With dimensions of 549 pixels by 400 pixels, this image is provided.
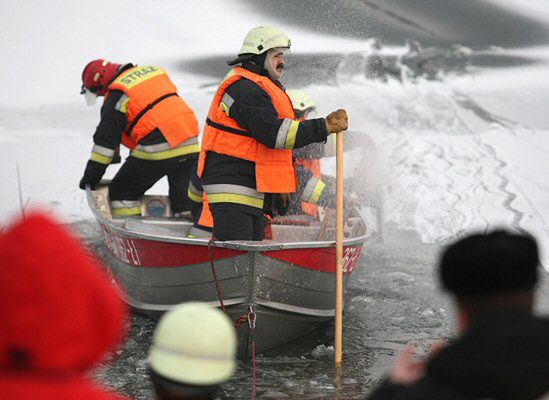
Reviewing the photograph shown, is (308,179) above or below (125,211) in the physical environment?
above

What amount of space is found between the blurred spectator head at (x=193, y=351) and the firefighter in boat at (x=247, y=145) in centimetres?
368

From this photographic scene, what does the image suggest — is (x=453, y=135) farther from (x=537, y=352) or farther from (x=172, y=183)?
(x=537, y=352)

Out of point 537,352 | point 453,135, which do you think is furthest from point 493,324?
point 453,135

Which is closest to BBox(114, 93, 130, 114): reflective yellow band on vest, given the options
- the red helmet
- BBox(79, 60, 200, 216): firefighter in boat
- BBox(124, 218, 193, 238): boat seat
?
BBox(79, 60, 200, 216): firefighter in boat

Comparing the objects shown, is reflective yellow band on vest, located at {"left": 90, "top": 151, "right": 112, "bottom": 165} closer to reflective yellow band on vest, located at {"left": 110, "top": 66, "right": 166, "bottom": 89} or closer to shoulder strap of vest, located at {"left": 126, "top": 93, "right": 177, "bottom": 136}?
shoulder strap of vest, located at {"left": 126, "top": 93, "right": 177, "bottom": 136}

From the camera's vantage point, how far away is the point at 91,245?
9266 mm

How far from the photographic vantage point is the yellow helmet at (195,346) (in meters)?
2.01

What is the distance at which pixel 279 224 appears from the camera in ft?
25.5

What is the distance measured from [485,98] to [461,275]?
13.8m

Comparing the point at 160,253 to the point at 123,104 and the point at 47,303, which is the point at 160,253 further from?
the point at 47,303

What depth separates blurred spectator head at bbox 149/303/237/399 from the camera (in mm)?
2014

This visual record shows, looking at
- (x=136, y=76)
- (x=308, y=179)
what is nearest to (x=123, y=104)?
(x=136, y=76)

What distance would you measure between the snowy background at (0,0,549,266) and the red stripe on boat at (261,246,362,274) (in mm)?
2761

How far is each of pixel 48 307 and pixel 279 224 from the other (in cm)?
598
